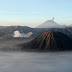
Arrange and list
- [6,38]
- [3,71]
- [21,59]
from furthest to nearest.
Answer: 1. [6,38]
2. [21,59]
3. [3,71]

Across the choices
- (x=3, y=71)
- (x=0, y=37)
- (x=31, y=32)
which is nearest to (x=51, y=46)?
(x=31, y=32)

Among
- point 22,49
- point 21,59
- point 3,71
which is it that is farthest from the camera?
point 22,49

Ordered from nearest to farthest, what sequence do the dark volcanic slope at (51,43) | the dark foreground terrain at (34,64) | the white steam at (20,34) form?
1. the dark foreground terrain at (34,64)
2. the dark volcanic slope at (51,43)
3. the white steam at (20,34)

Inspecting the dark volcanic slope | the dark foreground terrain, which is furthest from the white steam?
the dark foreground terrain

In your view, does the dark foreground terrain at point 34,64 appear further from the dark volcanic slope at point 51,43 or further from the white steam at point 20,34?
the white steam at point 20,34

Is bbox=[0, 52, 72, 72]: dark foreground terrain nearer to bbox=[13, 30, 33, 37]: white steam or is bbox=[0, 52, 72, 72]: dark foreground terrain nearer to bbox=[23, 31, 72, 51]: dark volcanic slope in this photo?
bbox=[23, 31, 72, 51]: dark volcanic slope

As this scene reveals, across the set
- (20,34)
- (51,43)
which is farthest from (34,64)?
(20,34)

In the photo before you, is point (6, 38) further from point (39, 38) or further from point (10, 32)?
point (39, 38)

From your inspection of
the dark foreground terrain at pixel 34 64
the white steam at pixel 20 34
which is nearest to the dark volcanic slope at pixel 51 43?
the dark foreground terrain at pixel 34 64
